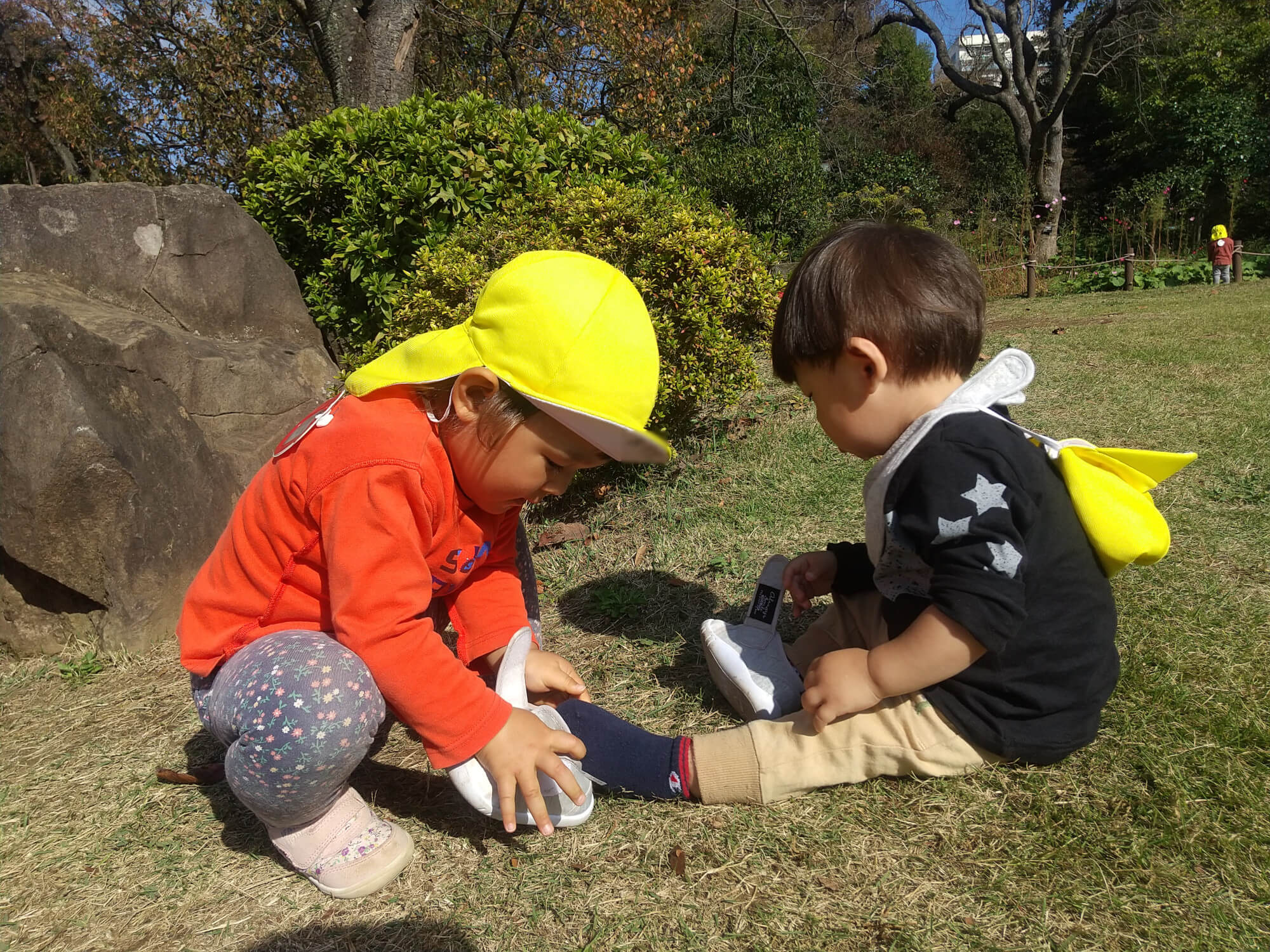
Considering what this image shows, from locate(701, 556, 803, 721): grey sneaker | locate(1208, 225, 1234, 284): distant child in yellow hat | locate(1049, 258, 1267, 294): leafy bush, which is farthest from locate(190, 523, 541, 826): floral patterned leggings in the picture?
locate(1208, 225, 1234, 284): distant child in yellow hat

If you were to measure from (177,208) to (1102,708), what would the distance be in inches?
186

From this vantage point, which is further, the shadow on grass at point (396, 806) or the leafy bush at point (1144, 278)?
the leafy bush at point (1144, 278)

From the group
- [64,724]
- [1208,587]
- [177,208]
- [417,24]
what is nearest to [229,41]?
[417,24]

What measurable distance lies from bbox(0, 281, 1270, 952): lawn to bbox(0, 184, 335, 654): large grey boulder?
0.31 m

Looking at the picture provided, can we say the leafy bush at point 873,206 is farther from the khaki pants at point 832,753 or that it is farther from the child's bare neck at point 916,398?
the khaki pants at point 832,753

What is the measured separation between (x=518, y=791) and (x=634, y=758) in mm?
276

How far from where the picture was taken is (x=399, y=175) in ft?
15.4

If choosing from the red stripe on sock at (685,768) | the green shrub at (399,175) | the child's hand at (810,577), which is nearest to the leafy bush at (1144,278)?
the green shrub at (399,175)

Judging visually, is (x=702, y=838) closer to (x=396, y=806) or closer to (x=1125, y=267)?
(x=396, y=806)

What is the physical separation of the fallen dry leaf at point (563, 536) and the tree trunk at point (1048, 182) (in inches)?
696

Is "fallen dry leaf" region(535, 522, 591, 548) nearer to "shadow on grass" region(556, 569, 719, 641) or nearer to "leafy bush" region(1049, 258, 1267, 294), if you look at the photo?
"shadow on grass" region(556, 569, 719, 641)

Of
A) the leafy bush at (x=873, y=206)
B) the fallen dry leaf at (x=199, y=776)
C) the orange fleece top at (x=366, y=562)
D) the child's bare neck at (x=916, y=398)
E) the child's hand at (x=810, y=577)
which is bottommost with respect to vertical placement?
the fallen dry leaf at (x=199, y=776)

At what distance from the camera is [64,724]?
2.67m

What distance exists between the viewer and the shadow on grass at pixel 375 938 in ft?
5.37
